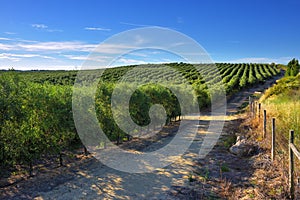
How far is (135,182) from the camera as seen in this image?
21.5 feet

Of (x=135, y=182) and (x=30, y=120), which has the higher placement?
(x=30, y=120)

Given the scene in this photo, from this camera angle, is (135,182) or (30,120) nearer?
(135,182)

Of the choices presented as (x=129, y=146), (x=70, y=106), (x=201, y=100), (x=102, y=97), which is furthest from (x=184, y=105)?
(x=70, y=106)

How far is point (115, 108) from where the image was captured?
380 inches

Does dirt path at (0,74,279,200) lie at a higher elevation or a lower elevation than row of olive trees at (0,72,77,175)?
lower

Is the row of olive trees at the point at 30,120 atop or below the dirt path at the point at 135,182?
atop

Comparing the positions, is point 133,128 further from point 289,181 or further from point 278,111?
point 289,181

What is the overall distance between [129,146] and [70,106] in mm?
3667

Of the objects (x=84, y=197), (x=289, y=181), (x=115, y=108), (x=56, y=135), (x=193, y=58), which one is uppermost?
(x=193, y=58)

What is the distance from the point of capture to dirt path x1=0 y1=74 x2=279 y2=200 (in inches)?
229

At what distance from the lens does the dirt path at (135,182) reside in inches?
229

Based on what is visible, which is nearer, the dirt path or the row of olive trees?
the dirt path

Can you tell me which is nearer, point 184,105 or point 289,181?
point 289,181

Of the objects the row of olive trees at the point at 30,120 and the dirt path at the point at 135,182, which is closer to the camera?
the dirt path at the point at 135,182
